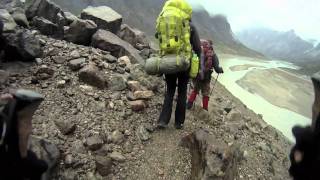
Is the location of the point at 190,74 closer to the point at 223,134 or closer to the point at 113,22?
the point at 223,134

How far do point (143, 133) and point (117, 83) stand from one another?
159cm

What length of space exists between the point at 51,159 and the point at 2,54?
11.5ft

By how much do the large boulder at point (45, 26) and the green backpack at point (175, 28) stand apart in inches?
182

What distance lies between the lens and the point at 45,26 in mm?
12352

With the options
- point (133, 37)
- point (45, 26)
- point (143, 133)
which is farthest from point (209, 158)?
point (133, 37)

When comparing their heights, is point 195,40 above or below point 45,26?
below

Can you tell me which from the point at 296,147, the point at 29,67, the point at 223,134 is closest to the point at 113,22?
the point at 29,67

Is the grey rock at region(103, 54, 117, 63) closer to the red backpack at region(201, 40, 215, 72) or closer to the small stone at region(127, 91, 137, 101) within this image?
the small stone at region(127, 91, 137, 101)

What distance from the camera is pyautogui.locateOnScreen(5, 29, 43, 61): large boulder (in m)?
10.1

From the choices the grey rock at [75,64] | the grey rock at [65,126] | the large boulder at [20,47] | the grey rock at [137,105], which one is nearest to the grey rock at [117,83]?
the grey rock at [137,105]

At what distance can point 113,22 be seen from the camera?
13.6 meters

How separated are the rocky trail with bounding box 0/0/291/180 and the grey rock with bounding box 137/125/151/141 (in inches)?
0.8

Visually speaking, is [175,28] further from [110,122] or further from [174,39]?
[110,122]

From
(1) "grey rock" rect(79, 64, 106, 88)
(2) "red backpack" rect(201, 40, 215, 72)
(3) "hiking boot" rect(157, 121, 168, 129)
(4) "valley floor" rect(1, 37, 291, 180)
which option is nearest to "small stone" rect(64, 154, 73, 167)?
(4) "valley floor" rect(1, 37, 291, 180)
